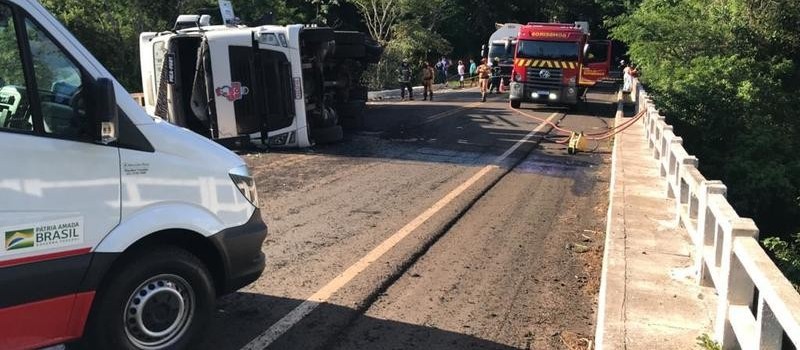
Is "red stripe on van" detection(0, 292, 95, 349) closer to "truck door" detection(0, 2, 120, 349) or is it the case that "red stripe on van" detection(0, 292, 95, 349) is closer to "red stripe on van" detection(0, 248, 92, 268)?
"truck door" detection(0, 2, 120, 349)

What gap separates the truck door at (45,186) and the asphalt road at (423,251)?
4.06 ft

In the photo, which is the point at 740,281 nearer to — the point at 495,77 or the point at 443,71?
the point at 495,77

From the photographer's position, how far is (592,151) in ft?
47.0

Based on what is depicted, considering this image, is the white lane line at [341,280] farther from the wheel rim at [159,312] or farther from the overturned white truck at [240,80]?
the overturned white truck at [240,80]

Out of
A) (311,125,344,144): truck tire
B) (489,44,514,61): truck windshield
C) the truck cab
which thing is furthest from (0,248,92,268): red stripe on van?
(489,44,514,61): truck windshield

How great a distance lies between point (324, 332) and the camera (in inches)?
191

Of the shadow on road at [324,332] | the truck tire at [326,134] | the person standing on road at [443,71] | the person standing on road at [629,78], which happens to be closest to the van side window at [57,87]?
the shadow on road at [324,332]

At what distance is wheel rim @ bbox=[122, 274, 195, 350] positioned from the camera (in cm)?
395

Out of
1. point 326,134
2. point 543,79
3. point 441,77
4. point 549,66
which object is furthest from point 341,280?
point 441,77

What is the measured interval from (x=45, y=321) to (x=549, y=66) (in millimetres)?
20892

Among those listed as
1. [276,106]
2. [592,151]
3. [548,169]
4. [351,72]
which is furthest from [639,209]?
[351,72]

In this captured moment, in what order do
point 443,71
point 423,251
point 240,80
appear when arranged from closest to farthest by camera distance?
1. point 423,251
2. point 240,80
3. point 443,71

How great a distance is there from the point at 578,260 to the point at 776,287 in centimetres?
352

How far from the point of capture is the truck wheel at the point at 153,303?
3.81 m
